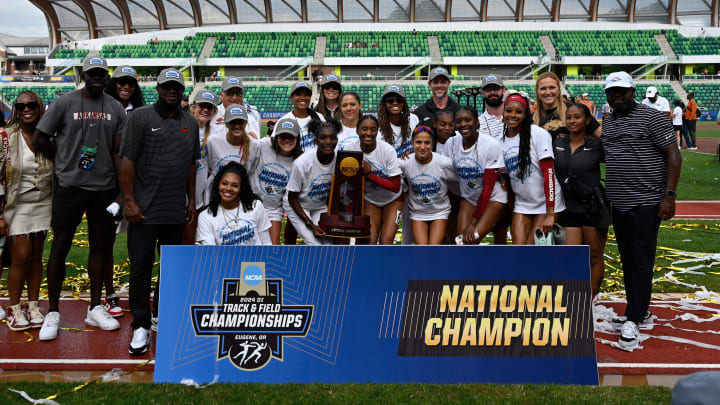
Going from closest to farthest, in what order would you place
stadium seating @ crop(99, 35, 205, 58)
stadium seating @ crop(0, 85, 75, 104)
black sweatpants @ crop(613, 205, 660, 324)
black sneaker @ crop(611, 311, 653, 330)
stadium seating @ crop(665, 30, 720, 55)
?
1. black sweatpants @ crop(613, 205, 660, 324)
2. black sneaker @ crop(611, 311, 653, 330)
3. stadium seating @ crop(0, 85, 75, 104)
4. stadium seating @ crop(665, 30, 720, 55)
5. stadium seating @ crop(99, 35, 205, 58)

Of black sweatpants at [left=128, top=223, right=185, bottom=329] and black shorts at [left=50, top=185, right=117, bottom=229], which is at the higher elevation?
black shorts at [left=50, top=185, right=117, bottom=229]

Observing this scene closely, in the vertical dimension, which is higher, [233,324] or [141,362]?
[233,324]

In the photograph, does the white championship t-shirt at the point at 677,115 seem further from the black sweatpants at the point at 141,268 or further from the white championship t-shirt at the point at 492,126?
the black sweatpants at the point at 141,268

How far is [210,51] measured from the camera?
159 feet

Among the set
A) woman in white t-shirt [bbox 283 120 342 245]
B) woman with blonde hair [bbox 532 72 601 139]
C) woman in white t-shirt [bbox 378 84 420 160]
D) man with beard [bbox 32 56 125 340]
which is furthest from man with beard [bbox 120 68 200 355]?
woman with blonde hair [bbox 532 72 601 139]

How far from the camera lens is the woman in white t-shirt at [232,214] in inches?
185

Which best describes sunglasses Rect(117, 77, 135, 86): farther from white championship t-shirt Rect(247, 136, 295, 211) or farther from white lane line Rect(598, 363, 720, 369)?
white lane line Rect(598, 363, 720, 369)

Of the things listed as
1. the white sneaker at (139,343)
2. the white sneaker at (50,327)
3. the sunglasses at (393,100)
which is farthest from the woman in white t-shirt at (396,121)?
the white sneaker at (50,327)

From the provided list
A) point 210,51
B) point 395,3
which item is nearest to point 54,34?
point 210,51

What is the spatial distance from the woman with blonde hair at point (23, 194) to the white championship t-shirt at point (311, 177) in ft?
7.04

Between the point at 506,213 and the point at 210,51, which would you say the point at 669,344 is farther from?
the point at 210,51

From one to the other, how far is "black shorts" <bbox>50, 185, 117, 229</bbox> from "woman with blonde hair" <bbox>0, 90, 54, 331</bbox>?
10.2 inches

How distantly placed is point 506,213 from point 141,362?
336 cm

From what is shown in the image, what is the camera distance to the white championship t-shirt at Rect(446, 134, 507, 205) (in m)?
5.09
